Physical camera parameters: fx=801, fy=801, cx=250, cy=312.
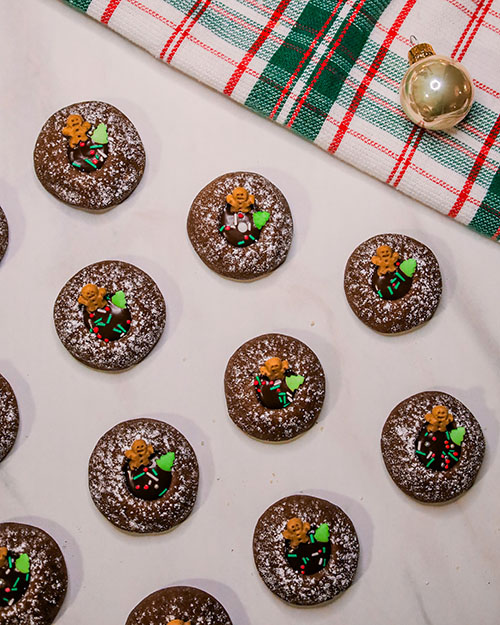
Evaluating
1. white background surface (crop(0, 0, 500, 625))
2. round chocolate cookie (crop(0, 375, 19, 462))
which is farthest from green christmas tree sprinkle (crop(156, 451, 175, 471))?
round chocolate cookie (crop(0, 375, 19, 462))

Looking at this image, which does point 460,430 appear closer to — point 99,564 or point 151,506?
point 151,506

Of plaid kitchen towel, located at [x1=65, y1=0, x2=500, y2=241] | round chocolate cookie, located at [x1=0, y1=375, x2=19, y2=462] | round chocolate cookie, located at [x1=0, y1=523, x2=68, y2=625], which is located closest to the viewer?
round chocolate cookie, located at [x1=0, y1=523, x2=68, y2=625]

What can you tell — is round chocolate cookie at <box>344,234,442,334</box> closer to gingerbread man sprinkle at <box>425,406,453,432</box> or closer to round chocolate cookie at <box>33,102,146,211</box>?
gingerbread man sprinkle at <box>425,406,453,432</box>

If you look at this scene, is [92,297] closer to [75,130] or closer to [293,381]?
[75,130]

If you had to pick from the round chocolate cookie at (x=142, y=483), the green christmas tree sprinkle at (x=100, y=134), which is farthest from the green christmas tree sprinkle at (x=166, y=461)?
the green christmas tree sprinkle at (x=100, y=134)

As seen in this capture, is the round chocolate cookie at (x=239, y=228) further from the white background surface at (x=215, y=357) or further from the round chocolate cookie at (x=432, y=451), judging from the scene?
the round chocolate cookie at (x=432, y=451)

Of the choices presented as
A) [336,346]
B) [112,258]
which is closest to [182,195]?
[112,258]

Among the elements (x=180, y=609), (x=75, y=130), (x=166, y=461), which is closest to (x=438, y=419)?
(x=166, y=461)

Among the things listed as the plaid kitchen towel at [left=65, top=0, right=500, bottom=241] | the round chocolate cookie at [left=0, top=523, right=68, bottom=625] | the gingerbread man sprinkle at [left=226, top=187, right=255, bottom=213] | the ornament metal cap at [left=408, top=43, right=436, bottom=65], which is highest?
the ornament metal cap at [left=408, top=43, right=436, bottom=65]
